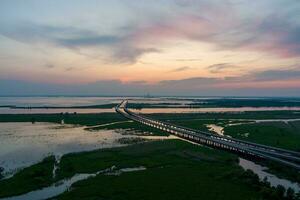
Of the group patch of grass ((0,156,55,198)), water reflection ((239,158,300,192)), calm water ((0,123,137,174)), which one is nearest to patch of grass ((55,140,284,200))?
water reflection ((239,158,300,192))

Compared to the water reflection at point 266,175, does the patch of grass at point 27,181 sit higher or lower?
higher

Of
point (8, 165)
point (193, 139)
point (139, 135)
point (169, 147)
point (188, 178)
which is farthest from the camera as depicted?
point (139, 135)

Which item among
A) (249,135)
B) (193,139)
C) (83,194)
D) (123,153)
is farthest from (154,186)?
(249,135)

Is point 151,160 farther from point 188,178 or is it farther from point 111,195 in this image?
point 111,195

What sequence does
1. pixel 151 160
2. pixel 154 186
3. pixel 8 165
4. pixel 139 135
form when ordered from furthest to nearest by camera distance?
pixel 139 135 < pixel 151 160 < pixel 8 165 < pixel 154 186

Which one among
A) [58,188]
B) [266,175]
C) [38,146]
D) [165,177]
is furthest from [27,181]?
[266,175]

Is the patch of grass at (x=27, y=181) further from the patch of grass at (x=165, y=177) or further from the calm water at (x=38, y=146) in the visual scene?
the calm water at (x=38, y=146)

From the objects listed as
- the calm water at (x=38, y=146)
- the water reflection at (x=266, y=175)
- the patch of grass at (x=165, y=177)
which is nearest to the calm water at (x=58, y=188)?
the patch of grass at (x=165, y=177)

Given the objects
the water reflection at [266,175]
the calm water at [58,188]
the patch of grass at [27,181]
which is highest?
the patch of grass at [27,181]
